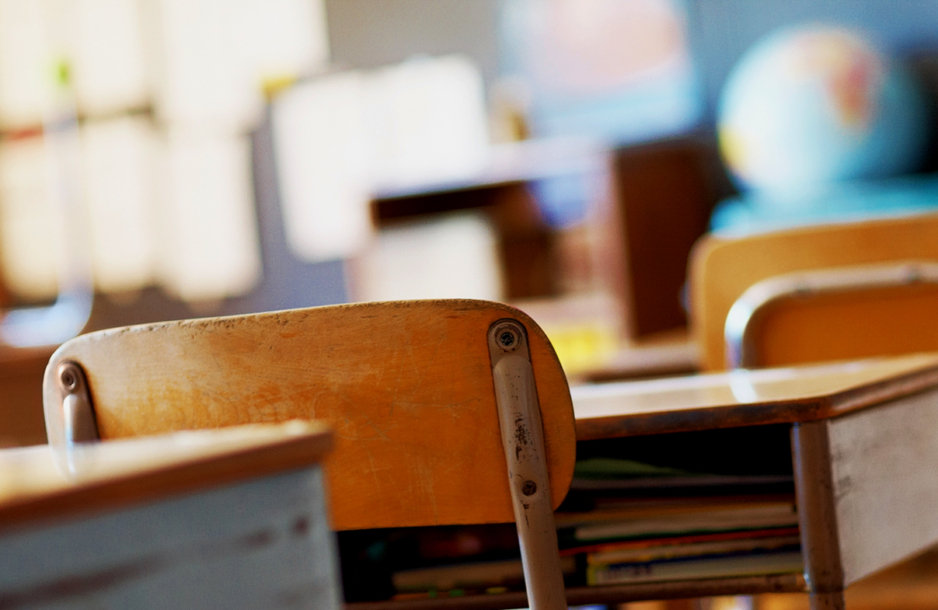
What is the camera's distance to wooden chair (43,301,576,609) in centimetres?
83

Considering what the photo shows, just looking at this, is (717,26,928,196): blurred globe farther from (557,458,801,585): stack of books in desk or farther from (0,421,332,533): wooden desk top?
(0,421,332,533): wooden desk top

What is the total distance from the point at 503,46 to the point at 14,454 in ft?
13.2

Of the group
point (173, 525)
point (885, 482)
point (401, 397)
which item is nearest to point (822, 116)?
point (885, 482)

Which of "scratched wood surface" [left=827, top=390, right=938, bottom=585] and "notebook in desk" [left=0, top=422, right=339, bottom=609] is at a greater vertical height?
"notebook in desk" [left=0, top=422, right=339, bottom=609]

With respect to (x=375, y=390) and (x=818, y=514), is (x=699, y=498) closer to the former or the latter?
(x=818, y=514)

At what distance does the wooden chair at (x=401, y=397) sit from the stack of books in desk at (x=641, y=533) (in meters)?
0.16

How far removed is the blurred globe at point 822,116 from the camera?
3.29 meters

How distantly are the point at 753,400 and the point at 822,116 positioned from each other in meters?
2.60

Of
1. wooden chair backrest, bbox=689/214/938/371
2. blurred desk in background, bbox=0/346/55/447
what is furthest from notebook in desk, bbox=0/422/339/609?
blurred desk in background, bbox=0/346/55/447

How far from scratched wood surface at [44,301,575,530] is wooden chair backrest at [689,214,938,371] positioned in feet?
2.71

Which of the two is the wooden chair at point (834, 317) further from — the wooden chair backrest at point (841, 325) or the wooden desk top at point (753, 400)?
the wooden desk top at point (753, 400)

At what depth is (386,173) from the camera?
464 cm

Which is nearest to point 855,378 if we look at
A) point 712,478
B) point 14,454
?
point 712,478

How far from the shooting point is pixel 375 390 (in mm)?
845
